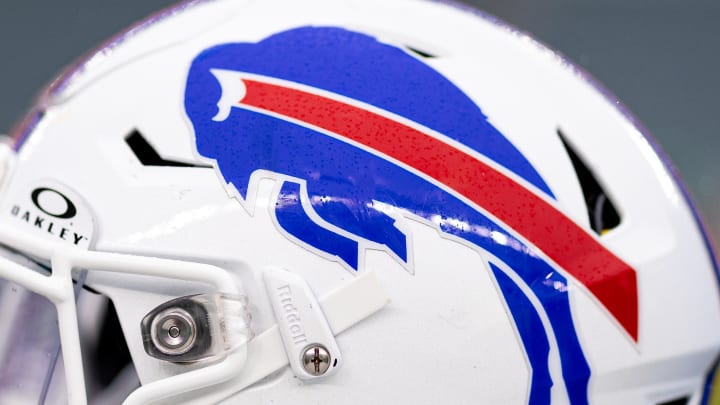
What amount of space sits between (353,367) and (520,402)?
0.48 feet

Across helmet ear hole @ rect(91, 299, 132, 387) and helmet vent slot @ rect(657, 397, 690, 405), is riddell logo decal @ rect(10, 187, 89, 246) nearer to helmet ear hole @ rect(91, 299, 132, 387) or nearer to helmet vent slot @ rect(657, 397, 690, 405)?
helmet ear hole @ rect(91, 299, 132, 387)

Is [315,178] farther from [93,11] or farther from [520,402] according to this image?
[93,11]

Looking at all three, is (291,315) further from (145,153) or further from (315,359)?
(145,153)

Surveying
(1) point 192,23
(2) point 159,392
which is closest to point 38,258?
(2) point 159,392

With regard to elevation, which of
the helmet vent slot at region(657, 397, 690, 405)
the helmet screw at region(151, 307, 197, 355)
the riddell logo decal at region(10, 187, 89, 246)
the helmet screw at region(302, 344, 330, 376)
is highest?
the riddell logo decal at region(10, 187, 89, 246)

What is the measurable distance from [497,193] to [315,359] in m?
0.21

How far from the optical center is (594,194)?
2.58 feet

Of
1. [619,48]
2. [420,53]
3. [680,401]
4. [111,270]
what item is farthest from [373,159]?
[619,48]

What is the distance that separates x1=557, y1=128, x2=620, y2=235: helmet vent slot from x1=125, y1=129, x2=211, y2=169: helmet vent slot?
33 cm

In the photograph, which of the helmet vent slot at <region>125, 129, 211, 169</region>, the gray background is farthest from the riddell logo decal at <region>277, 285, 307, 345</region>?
the gray background

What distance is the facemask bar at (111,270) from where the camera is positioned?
0.69m

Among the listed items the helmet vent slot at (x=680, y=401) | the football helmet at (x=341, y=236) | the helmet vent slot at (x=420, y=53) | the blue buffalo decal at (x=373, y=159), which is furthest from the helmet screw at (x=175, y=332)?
the helmet vent slot at (x=680, y=401)

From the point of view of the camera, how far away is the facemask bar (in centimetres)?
69

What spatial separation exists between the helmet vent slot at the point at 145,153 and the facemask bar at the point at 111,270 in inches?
3.5
